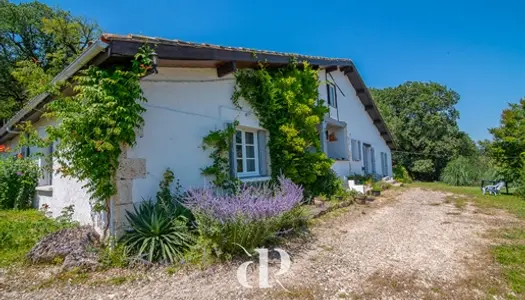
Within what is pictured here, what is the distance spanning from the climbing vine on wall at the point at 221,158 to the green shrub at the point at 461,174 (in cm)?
2101

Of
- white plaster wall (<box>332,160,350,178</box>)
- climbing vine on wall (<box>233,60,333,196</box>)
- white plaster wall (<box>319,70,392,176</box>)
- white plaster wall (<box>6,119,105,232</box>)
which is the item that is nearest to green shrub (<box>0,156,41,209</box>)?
white plaster wall (<box>6,119,105,232</box>)

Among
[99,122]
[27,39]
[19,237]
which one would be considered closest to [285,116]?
[99,122]

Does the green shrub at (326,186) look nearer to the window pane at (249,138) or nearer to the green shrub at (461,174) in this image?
the window pane at (249,138)

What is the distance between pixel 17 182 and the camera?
8.33 m

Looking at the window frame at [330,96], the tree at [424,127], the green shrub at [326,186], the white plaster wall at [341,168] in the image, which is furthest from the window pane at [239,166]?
the tree at [424,127]

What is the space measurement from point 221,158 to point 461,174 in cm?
2138

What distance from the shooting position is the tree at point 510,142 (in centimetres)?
1256

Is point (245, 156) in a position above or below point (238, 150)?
below

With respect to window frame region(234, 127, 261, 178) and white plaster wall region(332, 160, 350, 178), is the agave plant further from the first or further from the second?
white plaster wall region(332, 160, 350, 178)

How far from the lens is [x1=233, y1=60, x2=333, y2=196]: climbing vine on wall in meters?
7.39

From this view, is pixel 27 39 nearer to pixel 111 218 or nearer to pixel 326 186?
pixel 111 218

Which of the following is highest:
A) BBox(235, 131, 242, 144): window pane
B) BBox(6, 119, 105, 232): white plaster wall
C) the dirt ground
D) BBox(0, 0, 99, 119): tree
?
BBox(0, 0, 99, 119): tree

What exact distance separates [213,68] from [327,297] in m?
5.22

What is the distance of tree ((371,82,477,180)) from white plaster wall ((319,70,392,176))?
11344 mm
